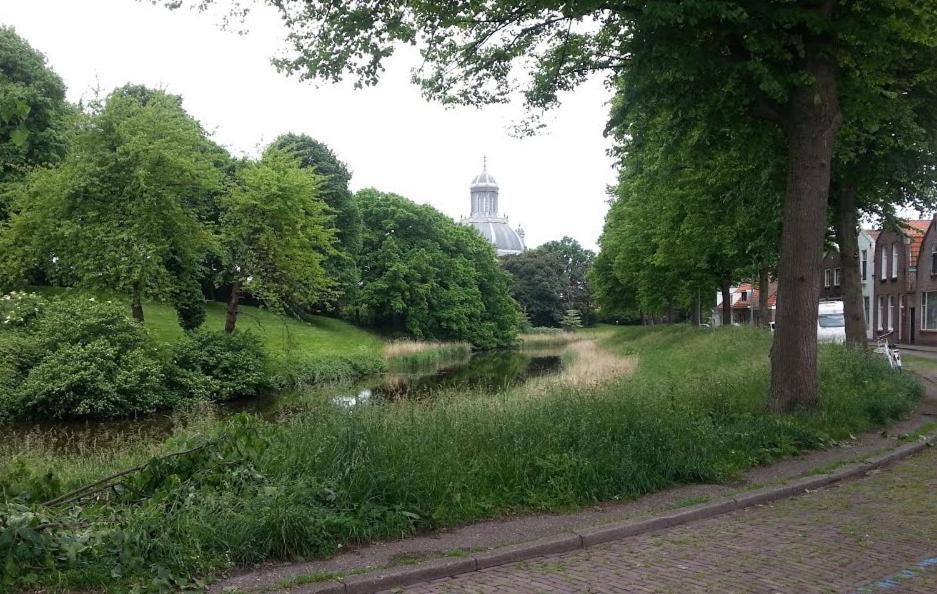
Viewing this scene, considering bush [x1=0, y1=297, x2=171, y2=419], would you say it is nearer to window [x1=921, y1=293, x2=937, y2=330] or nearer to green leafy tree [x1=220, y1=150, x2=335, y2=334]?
green leafy tree [x1=220, y1=150, x2=335, y2=334]

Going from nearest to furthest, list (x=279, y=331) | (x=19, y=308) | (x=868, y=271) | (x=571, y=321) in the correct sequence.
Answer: (x=19, y=308)
(x=279, y=331)
(x=868, y=271)
(x=571, y=321)

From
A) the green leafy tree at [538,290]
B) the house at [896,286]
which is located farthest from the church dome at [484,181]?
the house at [896,286]

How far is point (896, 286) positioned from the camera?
4712cm

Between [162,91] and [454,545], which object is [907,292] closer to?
[162,91]

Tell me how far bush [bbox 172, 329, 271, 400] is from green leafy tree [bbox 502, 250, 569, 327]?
7477 cm

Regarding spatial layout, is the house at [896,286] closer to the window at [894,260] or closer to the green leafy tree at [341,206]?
the window at [894,260]

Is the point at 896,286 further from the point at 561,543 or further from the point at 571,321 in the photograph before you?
the point at 571,321

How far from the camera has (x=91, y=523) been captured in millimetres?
5504

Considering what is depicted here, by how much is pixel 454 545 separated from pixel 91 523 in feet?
8.99

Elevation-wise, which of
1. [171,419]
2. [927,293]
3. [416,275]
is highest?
[416,275]

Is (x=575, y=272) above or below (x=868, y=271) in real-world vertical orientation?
above

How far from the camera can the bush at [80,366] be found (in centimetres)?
2038

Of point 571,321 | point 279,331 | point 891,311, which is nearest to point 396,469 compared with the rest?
point 279,331

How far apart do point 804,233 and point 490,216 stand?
160 meters
